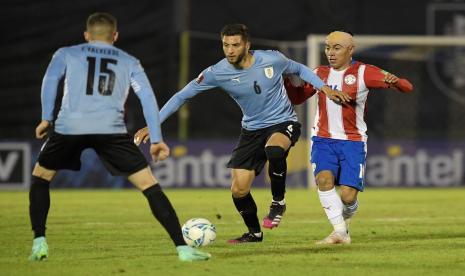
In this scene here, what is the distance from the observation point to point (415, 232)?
10.3 m

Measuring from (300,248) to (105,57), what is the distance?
2.40 metres

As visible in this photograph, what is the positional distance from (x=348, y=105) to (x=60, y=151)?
2.88 metres

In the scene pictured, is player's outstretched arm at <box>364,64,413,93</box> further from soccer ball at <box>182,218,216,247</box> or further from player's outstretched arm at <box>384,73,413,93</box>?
soccer ball at <box>182,218,216,247</box>

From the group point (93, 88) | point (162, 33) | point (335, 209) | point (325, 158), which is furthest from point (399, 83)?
point (162, 33)

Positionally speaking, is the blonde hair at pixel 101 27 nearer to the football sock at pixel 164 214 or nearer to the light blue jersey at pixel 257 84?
the football sock at pixel 164 214

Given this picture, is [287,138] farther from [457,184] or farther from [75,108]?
[457,184]

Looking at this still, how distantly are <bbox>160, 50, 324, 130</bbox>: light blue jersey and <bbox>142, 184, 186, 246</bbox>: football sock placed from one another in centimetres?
170

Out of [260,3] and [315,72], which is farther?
[260,3]

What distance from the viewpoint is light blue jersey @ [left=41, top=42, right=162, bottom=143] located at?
7402 mm

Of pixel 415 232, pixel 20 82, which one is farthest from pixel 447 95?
pixel 415 232

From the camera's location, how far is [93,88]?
7.43 metres

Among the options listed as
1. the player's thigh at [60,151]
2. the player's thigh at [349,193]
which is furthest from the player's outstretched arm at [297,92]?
the player's thigh at [60,151]

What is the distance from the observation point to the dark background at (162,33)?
19.1 meters

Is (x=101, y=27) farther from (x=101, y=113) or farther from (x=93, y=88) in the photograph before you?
(x=101, y=113)
